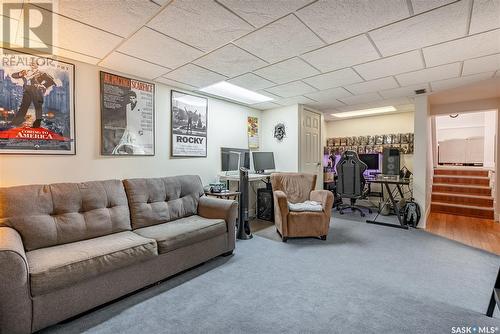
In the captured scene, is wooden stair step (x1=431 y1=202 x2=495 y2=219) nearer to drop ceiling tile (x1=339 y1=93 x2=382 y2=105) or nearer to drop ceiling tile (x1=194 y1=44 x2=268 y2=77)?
drop ceiling tile (x1=339 y1=93 x2=382 y2=105)

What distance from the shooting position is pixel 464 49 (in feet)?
7.89

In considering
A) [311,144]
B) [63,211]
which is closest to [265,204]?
[311,144]

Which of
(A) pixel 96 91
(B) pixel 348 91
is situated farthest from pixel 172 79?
(B) pixel 348 91

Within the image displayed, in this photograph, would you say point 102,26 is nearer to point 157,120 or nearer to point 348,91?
point 157,120

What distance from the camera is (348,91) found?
154 inches

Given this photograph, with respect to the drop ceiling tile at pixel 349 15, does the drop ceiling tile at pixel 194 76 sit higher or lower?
higher

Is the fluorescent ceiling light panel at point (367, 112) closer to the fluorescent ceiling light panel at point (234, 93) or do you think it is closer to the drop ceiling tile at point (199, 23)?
the fluorescent ceiling light panel at point (234, 93)

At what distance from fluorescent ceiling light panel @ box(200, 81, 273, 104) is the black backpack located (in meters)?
3.15

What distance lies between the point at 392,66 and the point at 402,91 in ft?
4.38

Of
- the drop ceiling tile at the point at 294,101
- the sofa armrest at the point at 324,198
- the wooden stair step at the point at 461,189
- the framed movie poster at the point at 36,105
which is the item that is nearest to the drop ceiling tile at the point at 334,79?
the drop ceiling tile at the point at 294,101

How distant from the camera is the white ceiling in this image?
5.75 ft

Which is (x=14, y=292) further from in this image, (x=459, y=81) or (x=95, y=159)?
(x=459, y=81)

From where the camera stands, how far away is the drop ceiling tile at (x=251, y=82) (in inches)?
127

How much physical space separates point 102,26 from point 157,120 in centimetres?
152
